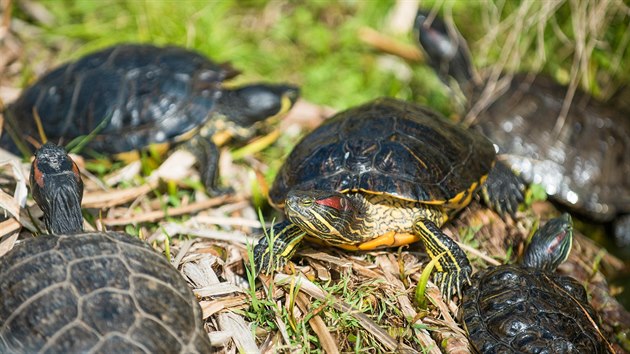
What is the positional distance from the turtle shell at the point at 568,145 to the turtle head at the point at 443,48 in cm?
63

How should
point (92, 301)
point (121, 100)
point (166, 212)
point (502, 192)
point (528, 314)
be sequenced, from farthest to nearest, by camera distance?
point (121, 100) < point (502, 192) < point (166, 212) < point (528, 314) < point (92, 301)

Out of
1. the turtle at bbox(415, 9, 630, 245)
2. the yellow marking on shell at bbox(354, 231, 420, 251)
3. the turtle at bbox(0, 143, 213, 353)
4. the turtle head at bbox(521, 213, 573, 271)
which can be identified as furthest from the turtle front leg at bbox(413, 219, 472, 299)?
the turtle at bbox(415, 9, 630, 245)

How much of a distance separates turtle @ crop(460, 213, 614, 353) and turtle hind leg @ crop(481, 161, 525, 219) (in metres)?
0.75

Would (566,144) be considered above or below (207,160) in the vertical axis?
below

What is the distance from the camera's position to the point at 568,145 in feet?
17.4

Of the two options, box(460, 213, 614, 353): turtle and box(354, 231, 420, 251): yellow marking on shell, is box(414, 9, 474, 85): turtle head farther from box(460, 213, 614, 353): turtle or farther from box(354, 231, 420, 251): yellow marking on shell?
box(460, 213, 614, 353): turtle

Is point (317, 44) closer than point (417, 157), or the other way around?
point (417, 157)

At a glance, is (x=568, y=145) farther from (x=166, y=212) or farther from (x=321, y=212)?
(x=166, y=212)

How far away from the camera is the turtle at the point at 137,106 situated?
4.73 metres

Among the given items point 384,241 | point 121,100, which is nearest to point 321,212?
point 384,241

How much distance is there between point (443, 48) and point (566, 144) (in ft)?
5.02

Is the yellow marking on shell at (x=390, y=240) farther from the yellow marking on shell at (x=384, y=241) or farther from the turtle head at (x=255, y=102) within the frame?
the turtle head at (x=255, y=102)

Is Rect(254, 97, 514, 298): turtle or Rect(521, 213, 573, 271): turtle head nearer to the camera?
Rect(254, 97, 514, 298): turtle

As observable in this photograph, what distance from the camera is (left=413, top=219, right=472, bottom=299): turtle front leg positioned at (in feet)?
11.8
